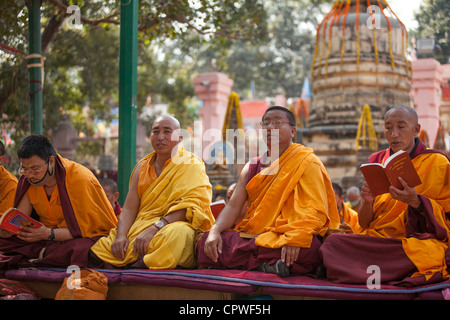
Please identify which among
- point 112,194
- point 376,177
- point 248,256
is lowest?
point 248,256

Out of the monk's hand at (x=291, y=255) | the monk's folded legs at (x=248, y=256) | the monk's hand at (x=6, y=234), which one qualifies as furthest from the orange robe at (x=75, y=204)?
the monk's hand at (x=291, y=255)

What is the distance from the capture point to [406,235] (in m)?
3.91

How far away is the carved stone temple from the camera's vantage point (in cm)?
1255

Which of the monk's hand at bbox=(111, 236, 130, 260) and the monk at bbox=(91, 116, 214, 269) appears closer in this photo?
the monk at bbox=(91, 116, 214, 269)

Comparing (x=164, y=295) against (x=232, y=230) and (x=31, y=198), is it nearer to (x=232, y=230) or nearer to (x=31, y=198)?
(x=232, y=230)

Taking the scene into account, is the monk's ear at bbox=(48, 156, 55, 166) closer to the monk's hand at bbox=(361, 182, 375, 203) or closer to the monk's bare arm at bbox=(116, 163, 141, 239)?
the monk's bare arm at bbox=(116, 163, 141, 239)

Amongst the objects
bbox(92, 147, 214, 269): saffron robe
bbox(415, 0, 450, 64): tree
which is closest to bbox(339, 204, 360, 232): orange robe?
bbox(92, 147, 214, 269): saffron robe

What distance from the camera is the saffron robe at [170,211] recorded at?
4211mm

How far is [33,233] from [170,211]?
122 cm

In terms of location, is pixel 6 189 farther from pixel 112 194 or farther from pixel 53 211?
pixel 112 194

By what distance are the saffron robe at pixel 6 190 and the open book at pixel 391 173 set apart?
3.55 m

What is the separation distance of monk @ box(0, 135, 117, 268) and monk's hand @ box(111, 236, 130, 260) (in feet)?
0.89

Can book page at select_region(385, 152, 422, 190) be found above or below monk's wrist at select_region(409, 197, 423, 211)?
above

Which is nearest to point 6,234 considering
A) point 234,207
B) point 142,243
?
point 142,243
